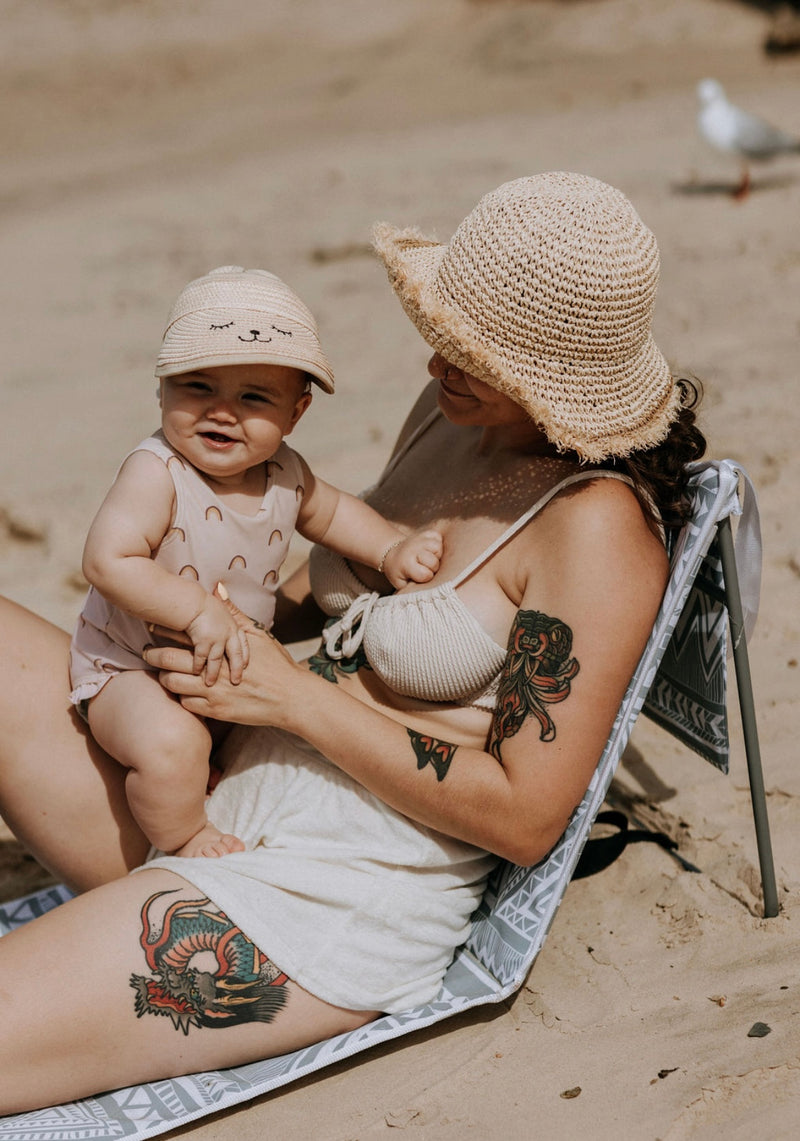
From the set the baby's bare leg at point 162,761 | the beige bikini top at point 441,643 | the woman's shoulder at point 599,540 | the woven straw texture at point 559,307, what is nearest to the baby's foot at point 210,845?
the baby's bare leg at point 162,761

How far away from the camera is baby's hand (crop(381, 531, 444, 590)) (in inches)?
104

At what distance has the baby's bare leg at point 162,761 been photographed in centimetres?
249

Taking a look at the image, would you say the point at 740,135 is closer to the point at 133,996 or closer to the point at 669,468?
the point at 669,468

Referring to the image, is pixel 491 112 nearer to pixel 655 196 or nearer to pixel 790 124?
pixel 790 124

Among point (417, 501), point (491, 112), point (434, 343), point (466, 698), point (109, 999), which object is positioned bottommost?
point (491, 112)

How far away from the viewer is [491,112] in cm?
1192

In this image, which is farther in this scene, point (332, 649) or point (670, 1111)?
point (332, 649)

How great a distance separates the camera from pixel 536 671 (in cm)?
237

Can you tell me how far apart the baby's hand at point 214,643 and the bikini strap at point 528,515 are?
1.55 ft

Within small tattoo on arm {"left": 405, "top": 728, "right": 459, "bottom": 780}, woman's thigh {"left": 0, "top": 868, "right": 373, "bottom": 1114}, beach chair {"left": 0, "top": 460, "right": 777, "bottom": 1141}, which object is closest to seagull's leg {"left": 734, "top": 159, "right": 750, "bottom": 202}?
beach chair {"left": 0, "top": 460, "right": 777, "bottom": 1141}

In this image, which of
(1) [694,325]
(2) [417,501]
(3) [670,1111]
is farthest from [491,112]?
(3) [670,1111]

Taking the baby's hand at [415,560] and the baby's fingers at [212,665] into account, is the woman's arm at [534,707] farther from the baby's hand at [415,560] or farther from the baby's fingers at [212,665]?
the baby's hand at [415,560]

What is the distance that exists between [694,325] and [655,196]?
2.36 m

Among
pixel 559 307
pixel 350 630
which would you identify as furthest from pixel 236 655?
pixel 559 307
